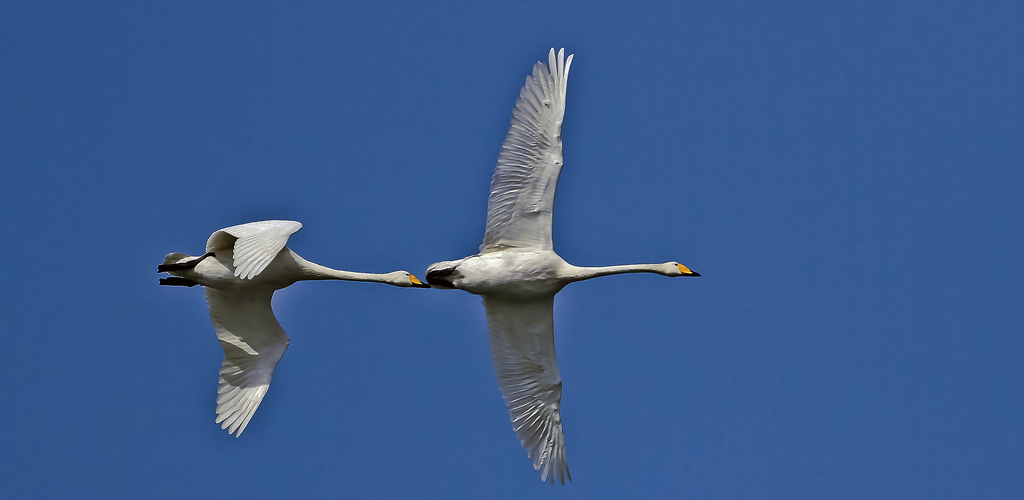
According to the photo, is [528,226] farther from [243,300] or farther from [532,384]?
[243,300]

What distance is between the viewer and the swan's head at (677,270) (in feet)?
65.1

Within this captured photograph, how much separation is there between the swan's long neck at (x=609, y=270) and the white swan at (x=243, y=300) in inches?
91.8

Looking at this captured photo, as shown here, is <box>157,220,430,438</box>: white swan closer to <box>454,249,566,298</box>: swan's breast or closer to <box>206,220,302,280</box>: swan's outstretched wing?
<box>206,220,302,280</box>: swan's outstretched wing

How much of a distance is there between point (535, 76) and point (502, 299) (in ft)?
11.5

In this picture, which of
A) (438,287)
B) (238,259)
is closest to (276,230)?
(238,259)

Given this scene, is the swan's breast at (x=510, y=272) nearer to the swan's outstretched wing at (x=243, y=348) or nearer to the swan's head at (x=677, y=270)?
the swan's head at (x=677, y=270)

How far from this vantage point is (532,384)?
21000 millimetres

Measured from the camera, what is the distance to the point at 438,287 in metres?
19.8

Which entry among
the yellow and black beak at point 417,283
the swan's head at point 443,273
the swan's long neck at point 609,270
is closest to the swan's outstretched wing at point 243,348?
the yellow and black beak at point 417,283

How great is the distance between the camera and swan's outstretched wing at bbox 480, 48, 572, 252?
19.6 m

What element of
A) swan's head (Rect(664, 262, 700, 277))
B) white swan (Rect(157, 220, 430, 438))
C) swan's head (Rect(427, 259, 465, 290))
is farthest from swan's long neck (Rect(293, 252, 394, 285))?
swan's head (Rect(664, 262, 700, 277))

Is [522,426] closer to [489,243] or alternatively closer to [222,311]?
[489,243]

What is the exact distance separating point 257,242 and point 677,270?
251 inches

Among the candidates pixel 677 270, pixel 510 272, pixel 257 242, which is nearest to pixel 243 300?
pixel 257 242
